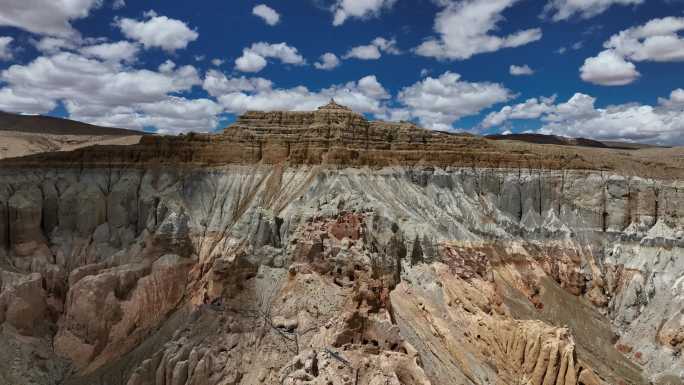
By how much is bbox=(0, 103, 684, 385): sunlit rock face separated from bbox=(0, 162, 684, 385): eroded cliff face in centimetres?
14

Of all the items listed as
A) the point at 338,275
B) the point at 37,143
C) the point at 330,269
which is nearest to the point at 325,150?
the point at 330,269

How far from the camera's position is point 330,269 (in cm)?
3403

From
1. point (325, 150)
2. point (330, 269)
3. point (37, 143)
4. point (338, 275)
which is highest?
point (325, 150)

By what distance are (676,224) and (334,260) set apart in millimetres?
32832

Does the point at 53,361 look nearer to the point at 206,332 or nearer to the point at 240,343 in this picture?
the point at 206,332

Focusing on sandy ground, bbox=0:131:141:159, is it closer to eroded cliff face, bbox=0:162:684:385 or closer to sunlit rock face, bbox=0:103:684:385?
sunlit rock face, bbox=0:103:684:385

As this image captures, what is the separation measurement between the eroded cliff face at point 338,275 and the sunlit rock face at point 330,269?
0.14 meters

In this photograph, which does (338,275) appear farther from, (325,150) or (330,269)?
(325,150)

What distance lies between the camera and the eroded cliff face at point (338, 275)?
28.9 m

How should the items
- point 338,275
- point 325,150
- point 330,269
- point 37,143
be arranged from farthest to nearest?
1. point 37,143
2. point 325,150
3. point 330,269
4. point 338,275

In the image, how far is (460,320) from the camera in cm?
3356

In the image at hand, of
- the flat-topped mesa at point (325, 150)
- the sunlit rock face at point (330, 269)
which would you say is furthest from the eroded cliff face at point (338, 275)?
the flat-topped mesa at point (325, 150)

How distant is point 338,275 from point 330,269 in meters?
0.75

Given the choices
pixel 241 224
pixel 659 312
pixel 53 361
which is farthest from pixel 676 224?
pixel 53 361
